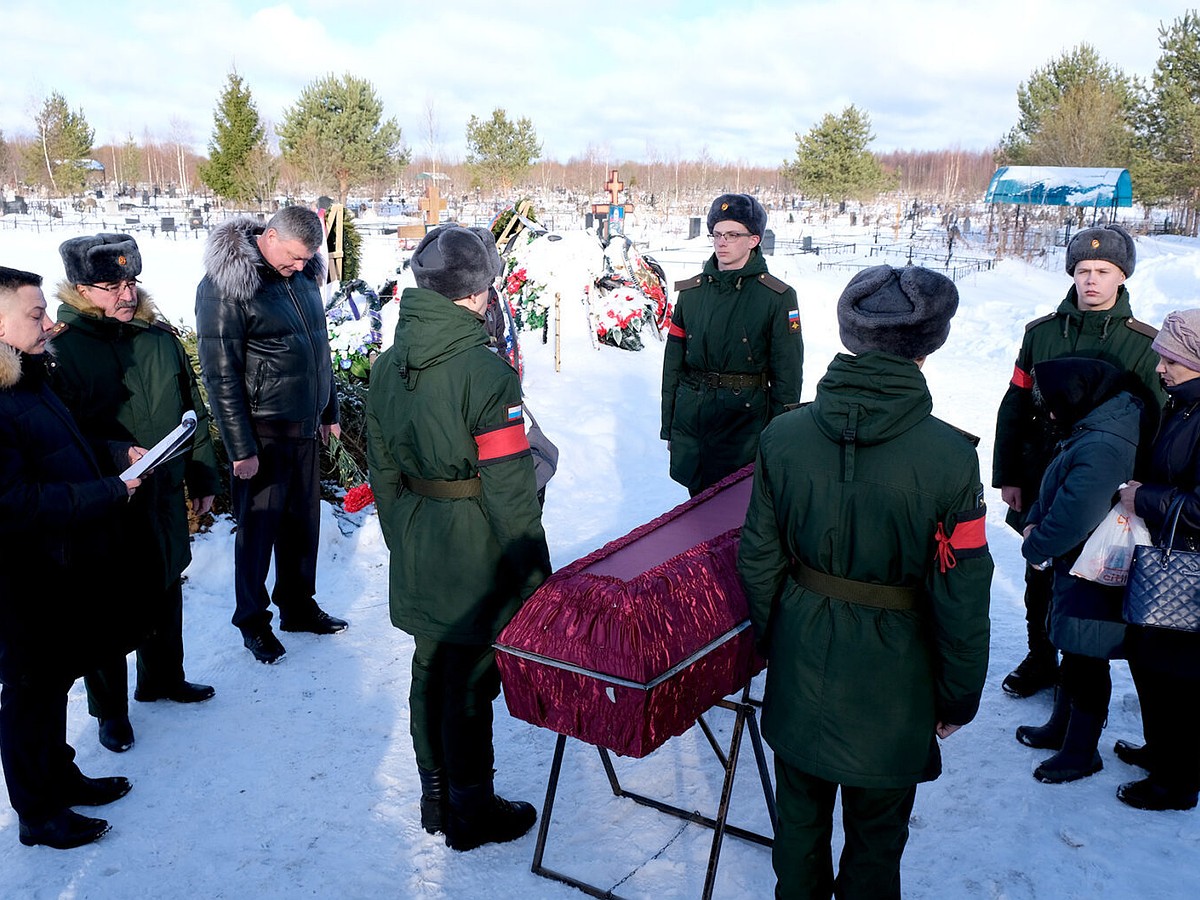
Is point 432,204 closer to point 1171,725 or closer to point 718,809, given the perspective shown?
point 718,809

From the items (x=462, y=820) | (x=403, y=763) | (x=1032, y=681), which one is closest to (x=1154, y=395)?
(x=1032, y=681)

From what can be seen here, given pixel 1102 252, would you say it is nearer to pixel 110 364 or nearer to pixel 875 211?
pixel 110 364

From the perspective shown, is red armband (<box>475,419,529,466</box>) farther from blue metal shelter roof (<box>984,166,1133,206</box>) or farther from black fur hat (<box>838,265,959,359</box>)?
blue metal shelter roof (<box>984,166,1133,206</box>)

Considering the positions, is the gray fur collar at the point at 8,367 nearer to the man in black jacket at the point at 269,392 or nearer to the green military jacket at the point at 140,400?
the green military jacket at the point at 140,400

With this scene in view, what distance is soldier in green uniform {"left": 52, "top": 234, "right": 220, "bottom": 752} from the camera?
333 centimetres

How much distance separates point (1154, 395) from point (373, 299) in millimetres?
5672

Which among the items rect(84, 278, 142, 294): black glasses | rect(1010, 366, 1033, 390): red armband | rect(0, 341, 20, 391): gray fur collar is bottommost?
rect(1010, 366, 1033, 390): red armband

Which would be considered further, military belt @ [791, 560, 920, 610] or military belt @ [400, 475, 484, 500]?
military belt @ [400, 475, 484, 500]

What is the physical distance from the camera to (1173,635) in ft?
9.15

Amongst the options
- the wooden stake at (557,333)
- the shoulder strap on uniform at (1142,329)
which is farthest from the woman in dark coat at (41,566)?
the wooden stake at (557,333)

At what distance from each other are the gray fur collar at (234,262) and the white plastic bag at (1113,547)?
11.4 feet

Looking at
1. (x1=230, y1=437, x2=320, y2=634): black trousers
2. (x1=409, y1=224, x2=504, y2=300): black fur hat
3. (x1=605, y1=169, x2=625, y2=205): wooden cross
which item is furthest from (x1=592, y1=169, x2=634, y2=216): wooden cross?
(x1=409, y1=224, x2=504, y2=300): black fur hat

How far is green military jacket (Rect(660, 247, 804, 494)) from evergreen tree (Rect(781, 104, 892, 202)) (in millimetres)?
42597

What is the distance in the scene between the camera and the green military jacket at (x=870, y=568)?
195 centimetres
